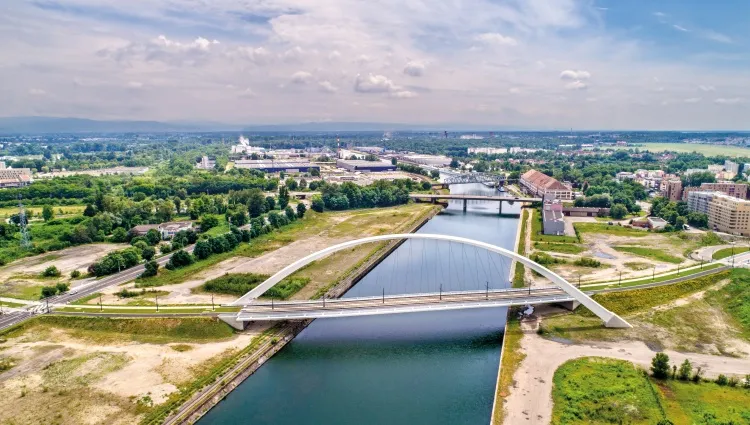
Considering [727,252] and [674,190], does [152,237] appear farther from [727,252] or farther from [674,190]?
[674,190]

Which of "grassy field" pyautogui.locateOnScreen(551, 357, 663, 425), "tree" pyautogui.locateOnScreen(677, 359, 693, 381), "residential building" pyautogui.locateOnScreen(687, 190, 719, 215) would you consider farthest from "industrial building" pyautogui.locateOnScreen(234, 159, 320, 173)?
"tree" pyautogui.locateOnScreen(677, 359, 693, 381)

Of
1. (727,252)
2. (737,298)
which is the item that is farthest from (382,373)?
(727,252)

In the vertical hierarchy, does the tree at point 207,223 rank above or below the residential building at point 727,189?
below

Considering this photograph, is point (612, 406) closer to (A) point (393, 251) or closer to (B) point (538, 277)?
(B) point (538, 277)

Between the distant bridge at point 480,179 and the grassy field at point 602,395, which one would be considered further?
the distant bridge at point 480,179

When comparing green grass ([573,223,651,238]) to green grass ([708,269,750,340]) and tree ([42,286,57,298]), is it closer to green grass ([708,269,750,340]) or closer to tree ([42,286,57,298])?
green grass ([708,269,750,340])

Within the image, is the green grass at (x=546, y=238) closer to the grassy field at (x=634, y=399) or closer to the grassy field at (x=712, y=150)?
the grassy field at (x=634, y=399)

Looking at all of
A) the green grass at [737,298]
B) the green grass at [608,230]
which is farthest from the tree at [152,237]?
the green grass at [737,298]
